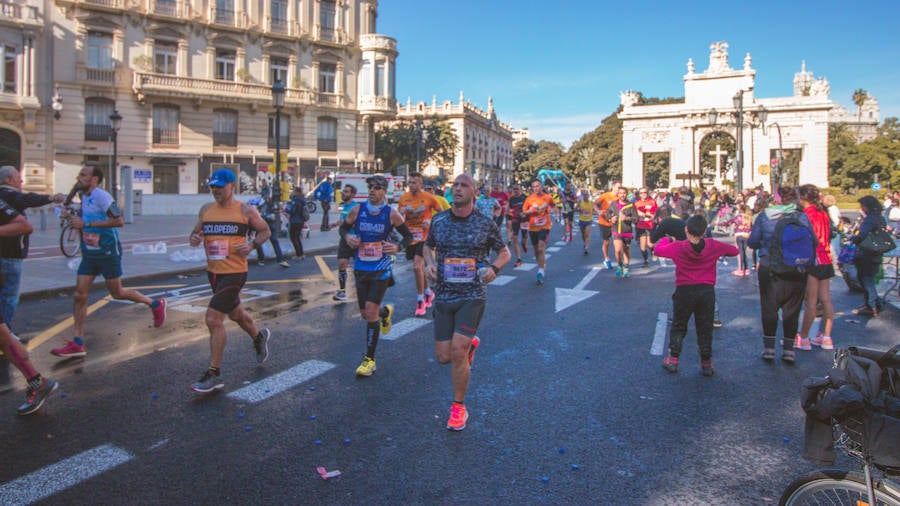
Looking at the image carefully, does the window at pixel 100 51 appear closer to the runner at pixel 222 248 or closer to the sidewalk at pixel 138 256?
the sidewalk at pixel 138 256

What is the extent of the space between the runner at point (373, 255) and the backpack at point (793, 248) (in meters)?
3.84

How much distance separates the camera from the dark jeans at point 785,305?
6.52 metres

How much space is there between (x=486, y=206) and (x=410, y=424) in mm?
9826

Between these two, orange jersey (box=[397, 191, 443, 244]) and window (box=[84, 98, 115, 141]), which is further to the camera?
window (box=[84, 98, 115, 141])

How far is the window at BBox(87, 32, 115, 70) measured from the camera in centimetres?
3334

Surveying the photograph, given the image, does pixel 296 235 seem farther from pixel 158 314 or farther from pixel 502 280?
pixel 158 314

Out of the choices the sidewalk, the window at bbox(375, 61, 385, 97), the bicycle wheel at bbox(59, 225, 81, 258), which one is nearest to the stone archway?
the sidewalk

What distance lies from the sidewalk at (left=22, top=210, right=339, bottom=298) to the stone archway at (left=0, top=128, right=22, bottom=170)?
9.33 meters

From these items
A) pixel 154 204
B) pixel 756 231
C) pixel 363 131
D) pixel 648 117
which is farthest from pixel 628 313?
pixel 648 117

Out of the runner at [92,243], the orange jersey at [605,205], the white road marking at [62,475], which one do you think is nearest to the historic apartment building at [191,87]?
the orange jersey at [605,205]

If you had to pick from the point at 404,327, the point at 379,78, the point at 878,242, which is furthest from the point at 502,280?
the point at 379,78

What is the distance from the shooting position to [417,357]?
21.6 ft

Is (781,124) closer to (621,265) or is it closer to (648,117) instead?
(648,117)

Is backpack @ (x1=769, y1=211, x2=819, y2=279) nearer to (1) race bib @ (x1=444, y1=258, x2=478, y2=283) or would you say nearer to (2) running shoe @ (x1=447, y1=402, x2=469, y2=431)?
(1) race bib @ (x1=444, y1=258, x2=478, y2=283)
